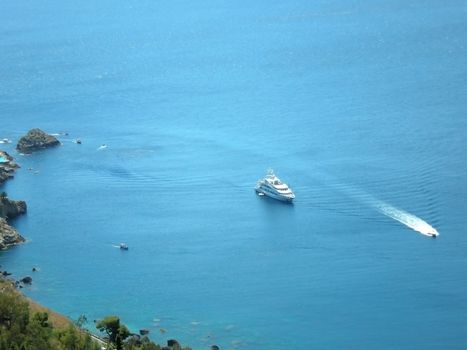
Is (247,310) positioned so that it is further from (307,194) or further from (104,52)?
(104,52)

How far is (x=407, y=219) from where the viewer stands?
147 feet

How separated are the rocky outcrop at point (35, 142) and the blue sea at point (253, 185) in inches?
24.4

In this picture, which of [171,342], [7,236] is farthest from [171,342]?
[7,236]

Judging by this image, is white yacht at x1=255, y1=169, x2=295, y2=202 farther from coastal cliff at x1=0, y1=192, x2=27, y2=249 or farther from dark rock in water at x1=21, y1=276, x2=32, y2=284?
dark rock in water at x1=21, y1=276, x2=32, y2=284

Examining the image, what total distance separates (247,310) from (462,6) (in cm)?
6580

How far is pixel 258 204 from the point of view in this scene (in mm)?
49531

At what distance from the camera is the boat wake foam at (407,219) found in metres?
43.8

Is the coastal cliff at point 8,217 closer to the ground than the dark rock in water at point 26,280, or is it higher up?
higher up

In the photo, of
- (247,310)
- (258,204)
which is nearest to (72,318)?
(247,310)

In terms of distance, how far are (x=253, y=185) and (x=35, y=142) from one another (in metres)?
16.5

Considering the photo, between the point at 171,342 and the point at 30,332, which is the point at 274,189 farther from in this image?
the point at 30,332

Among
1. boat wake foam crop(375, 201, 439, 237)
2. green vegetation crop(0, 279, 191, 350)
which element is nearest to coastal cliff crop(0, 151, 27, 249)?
green vegetation crop(0, 279, 191, 350)

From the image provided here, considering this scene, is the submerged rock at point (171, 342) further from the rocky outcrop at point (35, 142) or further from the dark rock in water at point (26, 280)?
the rocky outcrop at point (35, 142)

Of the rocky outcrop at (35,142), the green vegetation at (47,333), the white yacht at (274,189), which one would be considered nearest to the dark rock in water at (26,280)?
the green vegetation at (47,333)
